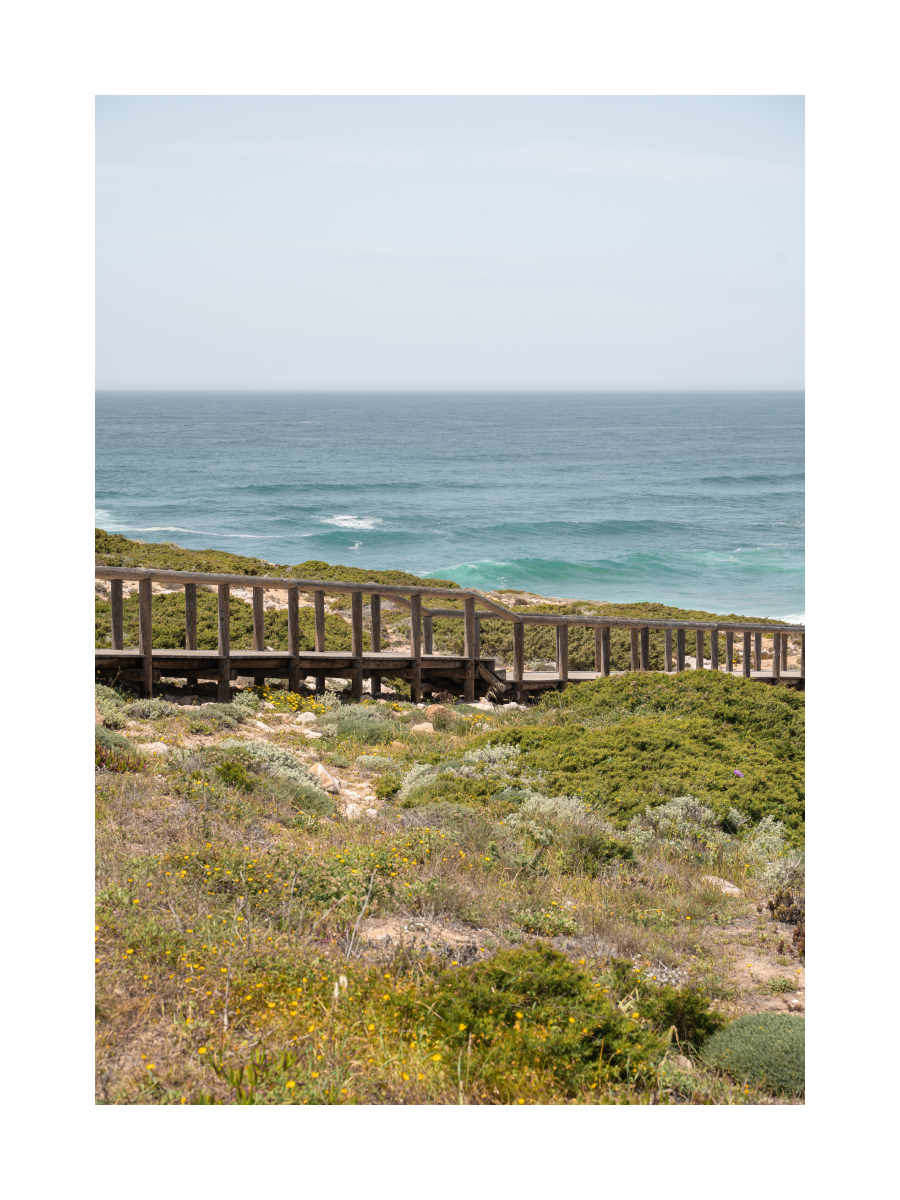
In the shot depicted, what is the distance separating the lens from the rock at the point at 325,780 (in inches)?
265

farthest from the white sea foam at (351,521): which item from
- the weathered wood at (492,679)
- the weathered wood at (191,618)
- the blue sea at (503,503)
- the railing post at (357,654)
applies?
the railing post at (357,654)

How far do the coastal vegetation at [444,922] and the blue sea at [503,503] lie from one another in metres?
29.5

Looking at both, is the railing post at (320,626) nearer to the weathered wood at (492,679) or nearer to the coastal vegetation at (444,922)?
the weathered wood at (492,679)

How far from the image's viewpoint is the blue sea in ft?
132

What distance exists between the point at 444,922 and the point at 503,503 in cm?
5160

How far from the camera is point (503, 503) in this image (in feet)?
182

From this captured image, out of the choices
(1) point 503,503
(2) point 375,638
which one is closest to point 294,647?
(2) point 375,638

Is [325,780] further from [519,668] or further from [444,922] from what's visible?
[519,668]

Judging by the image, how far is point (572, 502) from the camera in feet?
183

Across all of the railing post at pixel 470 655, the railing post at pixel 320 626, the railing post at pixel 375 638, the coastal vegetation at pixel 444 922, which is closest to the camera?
the coastal vegetation at pixel 444 922

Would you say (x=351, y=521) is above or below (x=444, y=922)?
above

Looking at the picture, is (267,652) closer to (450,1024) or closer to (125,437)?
(450,1024)

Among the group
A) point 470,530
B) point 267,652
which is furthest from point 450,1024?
point 470,530
